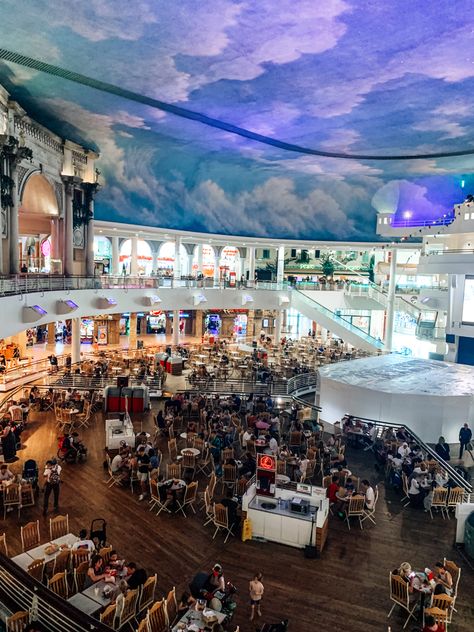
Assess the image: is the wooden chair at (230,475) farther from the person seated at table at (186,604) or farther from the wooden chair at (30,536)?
the person seated at table at (186,604)

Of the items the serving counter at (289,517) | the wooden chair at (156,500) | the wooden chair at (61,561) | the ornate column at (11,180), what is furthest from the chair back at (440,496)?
the ornate column at (11,180)

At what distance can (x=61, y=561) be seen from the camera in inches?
313

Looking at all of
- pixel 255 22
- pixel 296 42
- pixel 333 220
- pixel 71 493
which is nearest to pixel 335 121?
pixel 296 42

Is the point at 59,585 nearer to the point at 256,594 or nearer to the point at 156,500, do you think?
the point at 256,594

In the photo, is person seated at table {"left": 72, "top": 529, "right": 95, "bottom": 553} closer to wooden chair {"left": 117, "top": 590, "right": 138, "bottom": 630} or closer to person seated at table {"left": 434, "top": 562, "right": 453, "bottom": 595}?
wooden chair {"left": 117, "top": 590, "right": 138, "bottom": 630}

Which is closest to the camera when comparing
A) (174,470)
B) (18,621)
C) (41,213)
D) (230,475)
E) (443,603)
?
(18,621)

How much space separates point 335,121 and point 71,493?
18402 mm

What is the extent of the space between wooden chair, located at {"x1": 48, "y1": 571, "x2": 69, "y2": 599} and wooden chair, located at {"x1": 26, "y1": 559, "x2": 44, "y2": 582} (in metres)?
0.48

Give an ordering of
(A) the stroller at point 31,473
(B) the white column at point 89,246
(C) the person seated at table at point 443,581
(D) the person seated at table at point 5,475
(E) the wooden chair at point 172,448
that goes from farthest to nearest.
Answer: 1. (B) the white column at point 89,246
2. (E) the wooden chair at point 172,448
3. (A) the stroller at point 31,473
4. (D) the person seated at table at point 5,475
5. (C) the person seated at table at point 443,581

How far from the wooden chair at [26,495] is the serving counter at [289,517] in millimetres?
4571

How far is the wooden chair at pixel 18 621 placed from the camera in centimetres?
616

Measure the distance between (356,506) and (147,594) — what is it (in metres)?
4.84

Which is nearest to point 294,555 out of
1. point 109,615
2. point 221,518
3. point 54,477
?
point 221,518

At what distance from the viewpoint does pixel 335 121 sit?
21.9 meters
